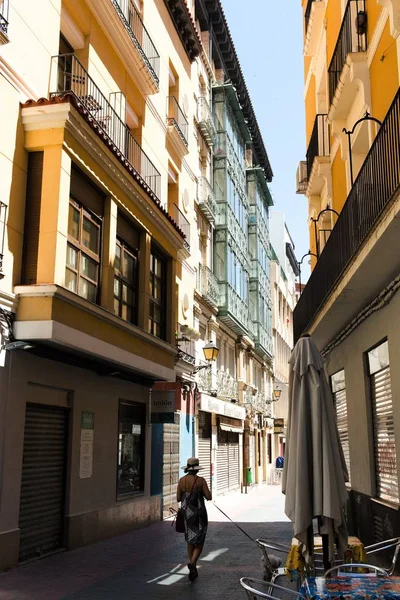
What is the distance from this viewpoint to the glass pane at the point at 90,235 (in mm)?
12453

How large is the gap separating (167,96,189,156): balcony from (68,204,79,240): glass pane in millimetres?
8682

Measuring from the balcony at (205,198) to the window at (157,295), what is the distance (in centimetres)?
842

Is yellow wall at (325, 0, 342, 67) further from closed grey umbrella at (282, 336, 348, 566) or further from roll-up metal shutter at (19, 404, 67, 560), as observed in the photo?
closed grey umbrella at (282, 336, 348, 566)

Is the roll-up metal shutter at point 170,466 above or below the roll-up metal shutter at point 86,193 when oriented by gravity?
below

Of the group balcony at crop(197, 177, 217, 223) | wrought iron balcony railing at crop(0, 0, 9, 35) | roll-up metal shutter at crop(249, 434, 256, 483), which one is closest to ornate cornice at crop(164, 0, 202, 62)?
balcony at crop(197, 177, 217, 223)

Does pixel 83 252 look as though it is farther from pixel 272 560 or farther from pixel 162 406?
pixel 272 560

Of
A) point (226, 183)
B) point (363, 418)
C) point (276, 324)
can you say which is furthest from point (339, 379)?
point (276, 324)

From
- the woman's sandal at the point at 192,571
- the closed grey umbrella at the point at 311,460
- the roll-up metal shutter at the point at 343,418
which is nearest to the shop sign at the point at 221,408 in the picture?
the roll-up metal shutter at the point at 343,418

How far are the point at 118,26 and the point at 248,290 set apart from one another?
22.0 m

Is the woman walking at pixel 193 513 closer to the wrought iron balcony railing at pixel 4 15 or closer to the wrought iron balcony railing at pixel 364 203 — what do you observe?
the wrought iron balcony railing at pixel 364 203

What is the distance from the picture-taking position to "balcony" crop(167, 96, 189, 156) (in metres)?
20.0

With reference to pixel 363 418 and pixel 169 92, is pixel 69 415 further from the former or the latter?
pixel 169 92

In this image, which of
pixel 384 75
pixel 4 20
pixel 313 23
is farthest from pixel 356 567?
pixel 313 23

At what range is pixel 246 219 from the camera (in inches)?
1420
